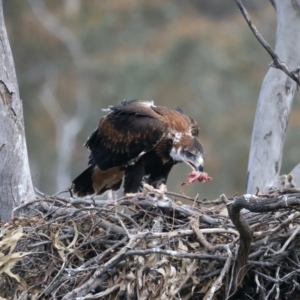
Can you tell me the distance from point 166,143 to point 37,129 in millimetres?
12947

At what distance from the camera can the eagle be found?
584 centimetres

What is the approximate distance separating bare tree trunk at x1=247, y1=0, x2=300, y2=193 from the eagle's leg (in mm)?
852

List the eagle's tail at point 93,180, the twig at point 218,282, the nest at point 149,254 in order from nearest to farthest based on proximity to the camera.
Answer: the twig at point 218,282, the nest at point 149,254, the eagle's tail at point 93,180

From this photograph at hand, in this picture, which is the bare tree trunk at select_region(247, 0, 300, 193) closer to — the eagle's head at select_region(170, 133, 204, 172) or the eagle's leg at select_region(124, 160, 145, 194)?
the eagle's head at select_region(170, 133, 204, 172)

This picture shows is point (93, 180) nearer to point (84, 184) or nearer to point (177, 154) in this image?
point (84, 184)

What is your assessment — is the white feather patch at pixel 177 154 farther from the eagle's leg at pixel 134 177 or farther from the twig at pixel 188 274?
the twig at pixel 188 274

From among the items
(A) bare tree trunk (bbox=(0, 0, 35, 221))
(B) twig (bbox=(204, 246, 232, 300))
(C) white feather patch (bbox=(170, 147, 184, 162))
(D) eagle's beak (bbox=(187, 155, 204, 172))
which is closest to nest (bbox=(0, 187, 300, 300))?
(B) twig (bbox=(204, 246, 232, 300))

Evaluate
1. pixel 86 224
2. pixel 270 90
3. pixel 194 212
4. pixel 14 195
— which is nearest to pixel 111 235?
pixel 86 224

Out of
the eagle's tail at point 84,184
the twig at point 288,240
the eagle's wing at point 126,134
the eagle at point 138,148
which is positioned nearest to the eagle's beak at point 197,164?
the eagle at point 138,148

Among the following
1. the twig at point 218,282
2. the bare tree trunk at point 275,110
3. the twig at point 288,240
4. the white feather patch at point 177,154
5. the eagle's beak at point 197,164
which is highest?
the bare tree trunk at point 275,110

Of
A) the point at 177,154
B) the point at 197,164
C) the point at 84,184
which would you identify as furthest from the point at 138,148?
the point at 84,184

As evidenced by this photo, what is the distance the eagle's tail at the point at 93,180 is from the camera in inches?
243

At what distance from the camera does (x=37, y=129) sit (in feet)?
60.7

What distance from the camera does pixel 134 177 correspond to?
5.92 metres
